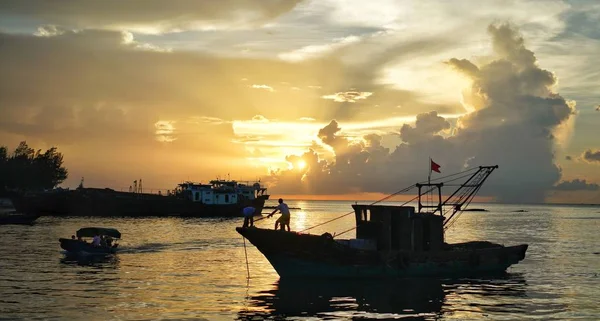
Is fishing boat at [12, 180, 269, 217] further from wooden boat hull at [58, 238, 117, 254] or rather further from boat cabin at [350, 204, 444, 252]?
boat cabin at [350, 204, 444, 252]

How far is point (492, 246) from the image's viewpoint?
39.9m

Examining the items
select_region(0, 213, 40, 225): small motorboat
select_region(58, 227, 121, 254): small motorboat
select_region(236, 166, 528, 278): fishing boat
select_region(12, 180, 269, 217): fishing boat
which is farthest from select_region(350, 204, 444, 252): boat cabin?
select_region(12, 180, 269, 217): fishing boat

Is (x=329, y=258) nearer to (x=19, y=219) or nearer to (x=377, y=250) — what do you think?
(x=377, y=250)

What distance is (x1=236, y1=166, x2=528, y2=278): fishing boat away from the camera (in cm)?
3130

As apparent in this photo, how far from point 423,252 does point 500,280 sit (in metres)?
6.22

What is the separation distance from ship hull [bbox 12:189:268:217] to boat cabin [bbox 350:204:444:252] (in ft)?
298

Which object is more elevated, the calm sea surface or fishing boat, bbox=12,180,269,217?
fishing boat, bbox=12,180,269,217

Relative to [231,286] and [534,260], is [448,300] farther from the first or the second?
[534,260]

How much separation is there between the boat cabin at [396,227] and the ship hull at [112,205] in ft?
298

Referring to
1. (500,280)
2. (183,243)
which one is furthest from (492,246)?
(183,243)

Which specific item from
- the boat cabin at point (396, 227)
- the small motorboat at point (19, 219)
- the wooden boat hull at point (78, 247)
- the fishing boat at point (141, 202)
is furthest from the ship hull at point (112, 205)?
the boat cabin at point (396, 227)

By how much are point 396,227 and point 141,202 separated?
9474cm

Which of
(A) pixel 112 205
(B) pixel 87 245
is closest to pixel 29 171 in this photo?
(A) pixel 112 205

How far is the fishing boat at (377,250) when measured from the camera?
3130 cm
